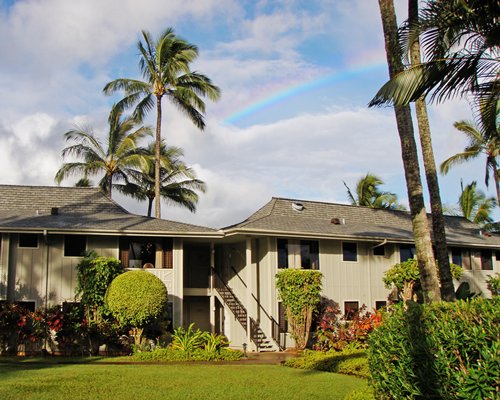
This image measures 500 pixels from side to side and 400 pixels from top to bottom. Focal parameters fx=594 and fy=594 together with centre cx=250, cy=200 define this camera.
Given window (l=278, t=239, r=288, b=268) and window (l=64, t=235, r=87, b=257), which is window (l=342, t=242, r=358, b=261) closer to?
window (l=278, t=239, r=288, b=268)

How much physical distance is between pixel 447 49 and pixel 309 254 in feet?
53.3

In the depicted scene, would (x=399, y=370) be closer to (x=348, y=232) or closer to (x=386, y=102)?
(x=386, y=102)

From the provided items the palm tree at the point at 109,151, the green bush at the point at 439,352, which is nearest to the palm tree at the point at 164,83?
the palm tree at the point at 109,151

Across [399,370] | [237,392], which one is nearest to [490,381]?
[399,370]

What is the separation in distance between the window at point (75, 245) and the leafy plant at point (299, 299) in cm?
769

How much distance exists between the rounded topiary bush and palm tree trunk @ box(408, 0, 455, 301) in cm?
961

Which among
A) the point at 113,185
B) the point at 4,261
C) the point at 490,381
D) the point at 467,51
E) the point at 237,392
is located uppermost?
the point at 113,185

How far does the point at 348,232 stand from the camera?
25.7m

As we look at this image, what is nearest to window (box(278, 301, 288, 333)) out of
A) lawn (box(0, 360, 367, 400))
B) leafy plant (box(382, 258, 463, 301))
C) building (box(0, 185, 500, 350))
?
building (box(0, 185, 500, 350))

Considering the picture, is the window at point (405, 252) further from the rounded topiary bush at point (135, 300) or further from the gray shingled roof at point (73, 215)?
the rounded topiary bush at point (135, 300)

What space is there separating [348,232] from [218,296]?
6228 millimetres

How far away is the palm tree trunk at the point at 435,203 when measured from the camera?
1451 centimetres

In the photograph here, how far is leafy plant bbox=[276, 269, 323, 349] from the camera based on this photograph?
22.3 metres

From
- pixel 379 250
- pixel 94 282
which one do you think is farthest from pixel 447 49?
pixel 379 250
